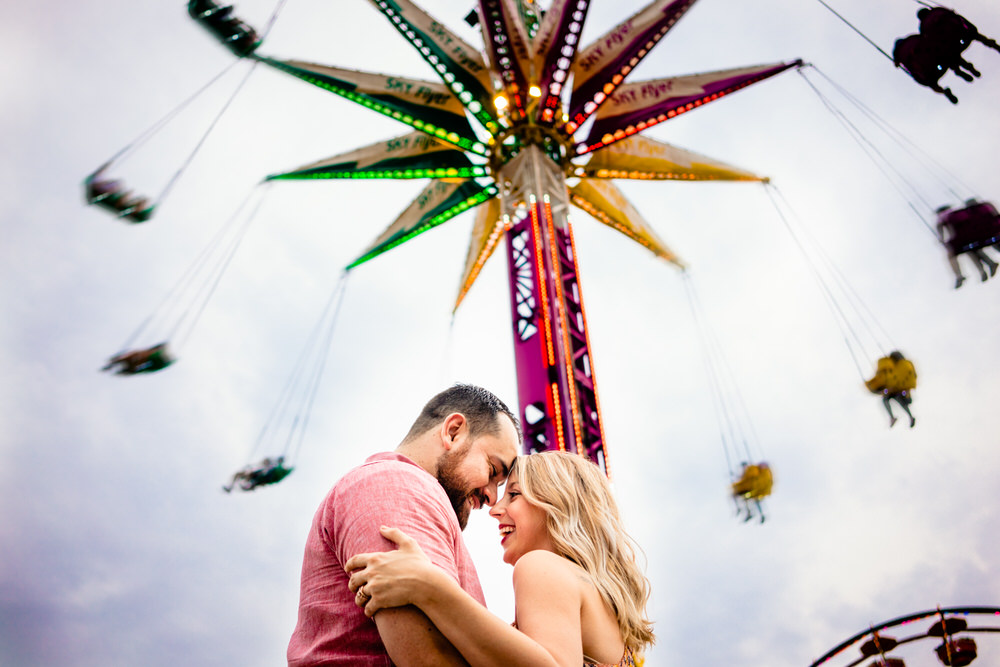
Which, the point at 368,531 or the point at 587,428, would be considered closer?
the point at 368,531

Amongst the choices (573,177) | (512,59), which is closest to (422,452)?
Answer: (512,59)

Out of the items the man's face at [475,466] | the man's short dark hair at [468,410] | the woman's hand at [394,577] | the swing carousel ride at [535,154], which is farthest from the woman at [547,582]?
the swing carousel ride at [535,154]

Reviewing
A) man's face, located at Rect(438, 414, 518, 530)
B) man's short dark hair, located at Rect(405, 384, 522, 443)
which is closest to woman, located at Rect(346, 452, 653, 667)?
man's face, located at Rect(438, 414, 518, 530)

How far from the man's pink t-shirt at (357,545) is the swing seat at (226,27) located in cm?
827

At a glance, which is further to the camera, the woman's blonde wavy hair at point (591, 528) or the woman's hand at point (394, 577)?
the woman's blonde wavy hair at point (591, 528)

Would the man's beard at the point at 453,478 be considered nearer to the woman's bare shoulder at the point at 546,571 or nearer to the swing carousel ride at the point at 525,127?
the woman's bare shoulder at the point at 546,571

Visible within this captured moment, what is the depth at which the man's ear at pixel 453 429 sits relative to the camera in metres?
2.39

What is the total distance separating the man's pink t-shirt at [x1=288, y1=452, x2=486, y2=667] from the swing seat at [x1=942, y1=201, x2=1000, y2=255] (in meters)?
7.78

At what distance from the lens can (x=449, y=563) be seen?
1740 millimetres

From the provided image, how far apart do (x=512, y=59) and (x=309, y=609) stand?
9.24m

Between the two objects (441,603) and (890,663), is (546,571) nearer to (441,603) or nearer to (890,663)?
(441,603)

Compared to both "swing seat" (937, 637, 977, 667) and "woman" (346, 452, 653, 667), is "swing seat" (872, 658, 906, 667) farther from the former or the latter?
"woman" (346, 452, 653, 667)

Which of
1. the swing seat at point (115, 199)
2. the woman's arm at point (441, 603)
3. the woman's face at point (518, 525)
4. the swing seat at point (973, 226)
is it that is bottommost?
the woman's arm at point (441, 603)

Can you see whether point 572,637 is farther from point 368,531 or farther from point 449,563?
point 368,531
